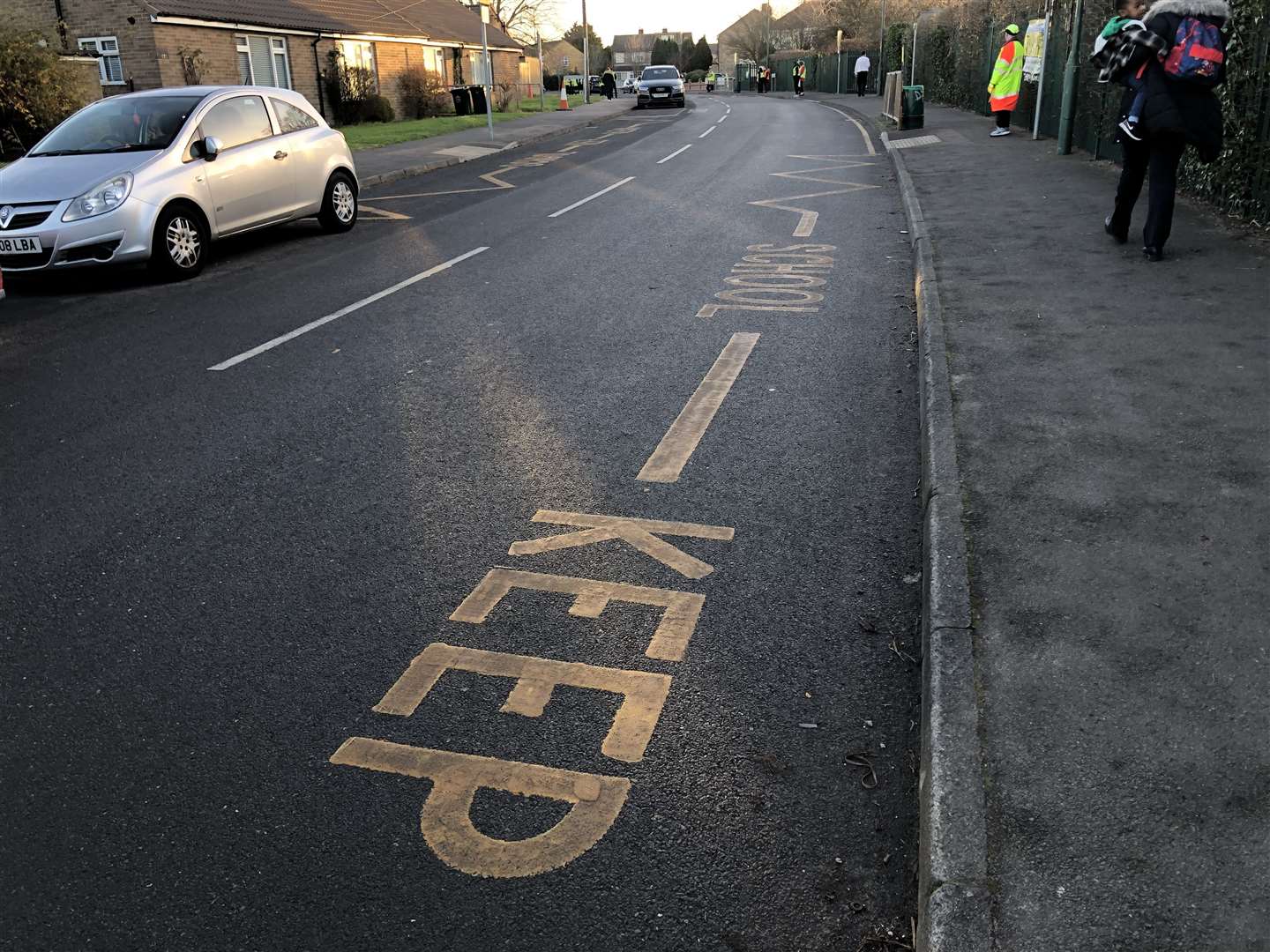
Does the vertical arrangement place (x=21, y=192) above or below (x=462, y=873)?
above

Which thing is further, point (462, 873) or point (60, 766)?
point (60, 766)

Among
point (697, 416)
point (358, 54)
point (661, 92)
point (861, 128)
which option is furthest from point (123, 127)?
point (661, 92)

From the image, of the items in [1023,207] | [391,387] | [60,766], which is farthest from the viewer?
[1023,207]

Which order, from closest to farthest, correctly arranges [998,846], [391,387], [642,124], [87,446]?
1. [998,846]
2. [87,446]
3. [391,387]
4. [642,124]

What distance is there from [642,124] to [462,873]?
32.7 m

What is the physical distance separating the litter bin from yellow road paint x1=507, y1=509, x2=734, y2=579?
70.1ft

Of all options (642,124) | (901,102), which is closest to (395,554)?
(901,102)

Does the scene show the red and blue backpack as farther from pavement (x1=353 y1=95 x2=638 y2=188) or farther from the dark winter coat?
pavement (x1=353 y1=95 x2=638 y2=188)

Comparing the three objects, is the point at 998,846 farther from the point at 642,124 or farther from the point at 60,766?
the point at 642,124

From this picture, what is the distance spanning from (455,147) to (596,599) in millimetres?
21613

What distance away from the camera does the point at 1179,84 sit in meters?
7.65

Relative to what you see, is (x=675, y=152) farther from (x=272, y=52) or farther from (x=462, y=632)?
(x=462, y=632)

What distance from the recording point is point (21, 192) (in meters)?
9.52

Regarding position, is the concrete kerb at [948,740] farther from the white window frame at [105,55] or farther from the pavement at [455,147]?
the white window frame at [105,55]
